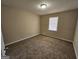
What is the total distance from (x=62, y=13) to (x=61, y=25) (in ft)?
2.97

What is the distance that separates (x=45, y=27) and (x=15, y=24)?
3.06 m

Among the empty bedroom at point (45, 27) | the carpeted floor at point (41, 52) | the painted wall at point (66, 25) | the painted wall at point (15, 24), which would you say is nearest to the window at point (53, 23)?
the empty bedroom at point (45, 27)

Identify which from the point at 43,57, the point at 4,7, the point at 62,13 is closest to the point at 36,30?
the point at 62,13

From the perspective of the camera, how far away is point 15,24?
12.6 ft

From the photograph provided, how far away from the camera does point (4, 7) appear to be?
3191 millimetres

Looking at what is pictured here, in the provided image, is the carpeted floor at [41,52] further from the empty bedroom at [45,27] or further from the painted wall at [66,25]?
the painted wall at [66,25]

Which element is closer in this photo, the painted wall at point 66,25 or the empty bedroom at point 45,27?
the empty bedroom at point 45,27

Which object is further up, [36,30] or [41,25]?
[41,25]

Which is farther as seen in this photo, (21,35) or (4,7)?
(21,35)

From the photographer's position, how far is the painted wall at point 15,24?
3.29 m

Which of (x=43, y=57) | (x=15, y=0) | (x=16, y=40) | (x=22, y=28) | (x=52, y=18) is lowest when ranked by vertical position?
(x=43, y=57)

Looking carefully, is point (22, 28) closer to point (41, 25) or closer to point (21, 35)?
point (21, 35)

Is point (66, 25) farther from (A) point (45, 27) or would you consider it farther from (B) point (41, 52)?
(B) point (41, 52)

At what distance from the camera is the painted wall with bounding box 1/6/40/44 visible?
3292 mm
